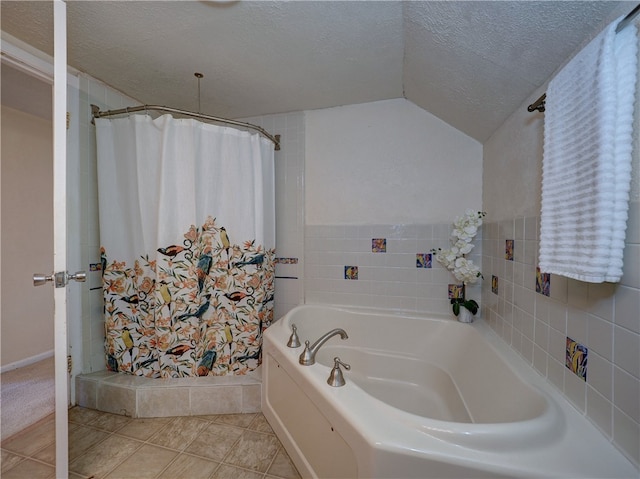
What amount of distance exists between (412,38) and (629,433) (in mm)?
1616

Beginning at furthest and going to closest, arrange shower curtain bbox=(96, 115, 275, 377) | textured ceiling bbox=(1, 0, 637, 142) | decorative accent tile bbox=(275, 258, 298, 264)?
decorative accent tile bbox=(275, 258, 298, 264) < shower curtain bbox=(96, 115, 275, 377) < textured ceiling bbox=(1, 0, 637, 142)

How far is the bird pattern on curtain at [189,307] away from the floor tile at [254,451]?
0.39 meters

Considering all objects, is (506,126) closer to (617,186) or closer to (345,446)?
(617,186)

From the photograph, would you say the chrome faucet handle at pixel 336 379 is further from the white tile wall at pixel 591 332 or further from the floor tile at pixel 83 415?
the floor tile at pixel 83 415

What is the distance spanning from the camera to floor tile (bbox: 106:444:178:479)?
3.98 feet

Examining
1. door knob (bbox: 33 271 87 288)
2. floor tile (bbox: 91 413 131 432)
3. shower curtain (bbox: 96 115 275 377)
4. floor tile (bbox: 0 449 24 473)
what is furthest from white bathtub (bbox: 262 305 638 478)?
floor tile (bbox: 0 449 24 473)

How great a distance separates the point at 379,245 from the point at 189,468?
1.65 meters

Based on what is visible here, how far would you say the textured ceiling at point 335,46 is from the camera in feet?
3.22

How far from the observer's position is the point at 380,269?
2025 millimetres

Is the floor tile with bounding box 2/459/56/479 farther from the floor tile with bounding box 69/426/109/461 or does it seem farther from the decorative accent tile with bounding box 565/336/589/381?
the decorative accent tile with bounding box 565/336/589/381

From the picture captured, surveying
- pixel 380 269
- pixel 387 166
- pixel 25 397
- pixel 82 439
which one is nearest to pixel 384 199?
pixel 387 166

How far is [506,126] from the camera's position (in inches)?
57.5

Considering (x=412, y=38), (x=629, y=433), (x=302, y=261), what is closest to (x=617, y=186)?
(x=629, y=433)

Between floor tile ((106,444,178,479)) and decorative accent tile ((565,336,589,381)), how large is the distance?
67.6 inches
